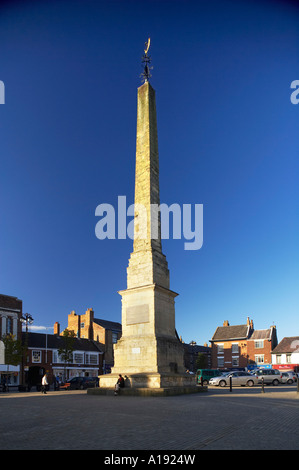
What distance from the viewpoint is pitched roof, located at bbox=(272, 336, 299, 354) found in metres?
56.4

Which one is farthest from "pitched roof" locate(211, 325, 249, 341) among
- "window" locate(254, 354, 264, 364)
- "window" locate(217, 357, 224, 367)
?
"window" locate(254, 354, 264, 364)

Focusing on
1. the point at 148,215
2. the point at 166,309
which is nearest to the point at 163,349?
the point at 166,309

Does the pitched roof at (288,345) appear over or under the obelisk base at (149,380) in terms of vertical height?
under

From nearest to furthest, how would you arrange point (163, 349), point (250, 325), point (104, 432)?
point (104, 432), point (163, 349), point (250, 325)

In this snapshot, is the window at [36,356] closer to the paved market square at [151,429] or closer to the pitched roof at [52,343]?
the pitched roof at [52,343]

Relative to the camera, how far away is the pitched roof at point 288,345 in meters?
56.4

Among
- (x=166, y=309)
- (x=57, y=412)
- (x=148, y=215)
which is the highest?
(x=148, y=215)

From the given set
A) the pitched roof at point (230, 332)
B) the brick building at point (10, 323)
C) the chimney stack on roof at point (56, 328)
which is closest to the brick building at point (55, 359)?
the brick building at point (10, 323)

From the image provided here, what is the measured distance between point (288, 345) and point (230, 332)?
1059 centimetres

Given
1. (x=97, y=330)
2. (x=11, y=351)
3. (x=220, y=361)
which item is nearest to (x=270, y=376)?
(x=11, y=351)

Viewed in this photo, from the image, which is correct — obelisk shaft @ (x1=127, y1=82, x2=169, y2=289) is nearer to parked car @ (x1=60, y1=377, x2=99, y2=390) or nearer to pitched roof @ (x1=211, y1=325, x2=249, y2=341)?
parked car @ (x1=60, y1=377, x2=99, y2=390)

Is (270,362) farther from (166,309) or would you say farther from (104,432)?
(104,432)
